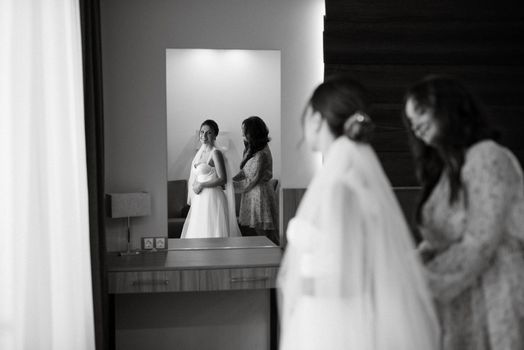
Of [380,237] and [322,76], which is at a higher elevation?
[322,76]

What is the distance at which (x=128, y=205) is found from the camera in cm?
366

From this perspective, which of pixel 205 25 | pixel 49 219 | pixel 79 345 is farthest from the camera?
pixel 205 25

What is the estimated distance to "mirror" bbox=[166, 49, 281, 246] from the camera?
12.5ft

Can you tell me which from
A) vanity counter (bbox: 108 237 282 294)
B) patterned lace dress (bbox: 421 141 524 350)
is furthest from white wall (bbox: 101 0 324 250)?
patterned lace dress (bbox: 421 141 524 350)

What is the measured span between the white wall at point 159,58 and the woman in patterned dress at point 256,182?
158mm

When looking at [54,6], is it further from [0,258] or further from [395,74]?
[395,74]

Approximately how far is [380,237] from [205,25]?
2336 millimetres

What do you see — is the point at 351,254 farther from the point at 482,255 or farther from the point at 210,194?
the point at 210,194

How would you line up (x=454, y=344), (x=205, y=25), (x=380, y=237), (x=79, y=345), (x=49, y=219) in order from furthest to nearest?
(x=205, y=25)
(x=79, y=345)
(x=49, y=219)
(x=454, y=344)
(x=380, y=237)

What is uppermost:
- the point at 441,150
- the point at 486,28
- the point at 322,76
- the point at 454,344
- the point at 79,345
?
the point at 486,28

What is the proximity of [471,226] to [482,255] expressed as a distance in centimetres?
10

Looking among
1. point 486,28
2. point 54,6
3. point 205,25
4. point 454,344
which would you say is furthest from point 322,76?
point 454,344

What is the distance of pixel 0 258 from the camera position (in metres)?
2.24

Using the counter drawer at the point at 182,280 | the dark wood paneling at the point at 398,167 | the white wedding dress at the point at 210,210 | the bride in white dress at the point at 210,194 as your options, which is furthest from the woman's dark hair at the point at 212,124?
the dark wood paneling at the point at 398,167
